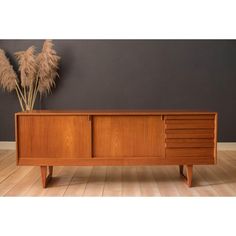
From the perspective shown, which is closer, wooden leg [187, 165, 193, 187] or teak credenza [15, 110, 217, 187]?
teak credenza [15, 110, 217, 187]

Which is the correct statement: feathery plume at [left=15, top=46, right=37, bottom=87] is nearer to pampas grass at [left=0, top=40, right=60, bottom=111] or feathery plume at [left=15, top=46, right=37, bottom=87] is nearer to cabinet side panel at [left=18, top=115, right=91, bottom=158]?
pampas grass at [left=0, top=40, right=60, bottom=111]

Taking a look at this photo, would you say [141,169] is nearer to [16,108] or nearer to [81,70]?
[81,70]

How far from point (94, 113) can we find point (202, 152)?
1.11 m

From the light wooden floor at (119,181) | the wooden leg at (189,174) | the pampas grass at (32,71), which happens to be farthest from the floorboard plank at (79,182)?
the pampas grass at (32,71)

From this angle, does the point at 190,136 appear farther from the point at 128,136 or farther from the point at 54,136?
the point at 54,136

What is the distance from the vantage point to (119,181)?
3953mm

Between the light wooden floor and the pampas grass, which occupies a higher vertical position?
the pampas grass

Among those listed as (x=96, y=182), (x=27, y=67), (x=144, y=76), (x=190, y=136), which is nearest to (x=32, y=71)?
(x=27, y=67)

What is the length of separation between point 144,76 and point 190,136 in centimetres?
240

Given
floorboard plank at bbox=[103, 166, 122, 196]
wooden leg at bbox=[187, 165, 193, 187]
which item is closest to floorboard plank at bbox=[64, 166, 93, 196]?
floorboard plank at bbox=[103, 166, 122, 196]

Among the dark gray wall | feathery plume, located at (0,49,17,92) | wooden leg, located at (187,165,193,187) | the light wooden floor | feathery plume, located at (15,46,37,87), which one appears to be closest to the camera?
the light wooden floor

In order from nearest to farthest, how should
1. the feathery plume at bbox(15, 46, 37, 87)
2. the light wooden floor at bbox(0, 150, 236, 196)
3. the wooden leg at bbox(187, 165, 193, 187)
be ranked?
the light wooden floor at bbox(0, 150, 236, 196) → the wooden leg at bbox(187, 165, 193, 187) → the feathery plume at bbox(15, 46, 37, 87)

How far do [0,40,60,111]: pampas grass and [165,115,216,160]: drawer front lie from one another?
2.53 metres

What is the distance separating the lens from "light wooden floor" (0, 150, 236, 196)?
349cm
